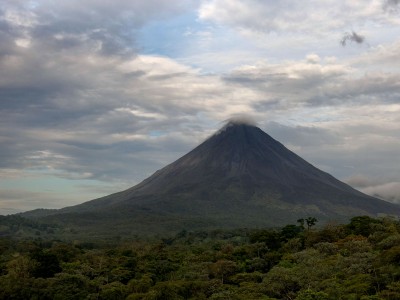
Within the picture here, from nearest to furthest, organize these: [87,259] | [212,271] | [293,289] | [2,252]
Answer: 1. [293,289]
2. [212,271]
3. [87,259]
4. [2,252]

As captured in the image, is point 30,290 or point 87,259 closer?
point 30,290

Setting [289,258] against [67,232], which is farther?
[67,232]

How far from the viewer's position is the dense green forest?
2021 inches

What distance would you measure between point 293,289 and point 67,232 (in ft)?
470

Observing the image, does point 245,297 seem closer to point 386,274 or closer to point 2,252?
point 386,274

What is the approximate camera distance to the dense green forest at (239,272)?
51.3 m

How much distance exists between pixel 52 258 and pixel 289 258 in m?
32.3

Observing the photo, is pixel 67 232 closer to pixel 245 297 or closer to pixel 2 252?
pixel 2 252

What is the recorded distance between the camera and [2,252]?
315ft

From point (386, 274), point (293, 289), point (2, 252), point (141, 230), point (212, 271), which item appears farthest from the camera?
point (141, 230)

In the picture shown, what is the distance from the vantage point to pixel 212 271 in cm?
6544

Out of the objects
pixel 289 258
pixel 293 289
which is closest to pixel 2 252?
pixel 289 258

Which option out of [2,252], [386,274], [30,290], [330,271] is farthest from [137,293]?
[2,252]

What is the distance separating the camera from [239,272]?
67500 millimetres
